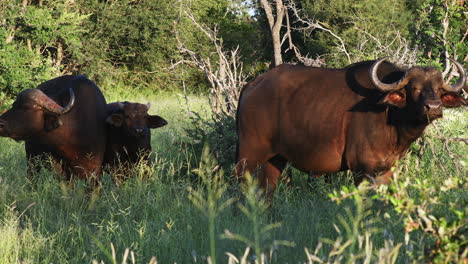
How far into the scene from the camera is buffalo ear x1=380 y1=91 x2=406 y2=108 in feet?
17.7

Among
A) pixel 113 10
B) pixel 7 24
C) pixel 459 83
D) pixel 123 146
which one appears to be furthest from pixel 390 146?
pixel 113 10

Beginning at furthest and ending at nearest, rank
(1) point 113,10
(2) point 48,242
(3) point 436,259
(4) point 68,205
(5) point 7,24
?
1. (1) point 113,10
2. (5) point 7,24
3. (4) point 68,205
4. (2) point 48,242
5. (3) point 436,259

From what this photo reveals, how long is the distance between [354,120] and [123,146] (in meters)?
3.36

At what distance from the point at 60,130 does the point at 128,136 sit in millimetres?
962

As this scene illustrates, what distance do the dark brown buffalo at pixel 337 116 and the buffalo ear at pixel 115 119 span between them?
1878mm

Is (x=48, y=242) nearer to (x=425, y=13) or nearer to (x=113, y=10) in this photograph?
(x=425, y=13)

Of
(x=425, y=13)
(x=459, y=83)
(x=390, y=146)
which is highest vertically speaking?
(x=425, y=13)

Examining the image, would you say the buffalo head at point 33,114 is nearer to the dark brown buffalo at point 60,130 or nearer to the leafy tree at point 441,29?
the dark brown buffalo at point 60,130

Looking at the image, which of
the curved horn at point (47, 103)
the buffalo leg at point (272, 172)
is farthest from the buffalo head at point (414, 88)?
the curved horn at point (47, 103)

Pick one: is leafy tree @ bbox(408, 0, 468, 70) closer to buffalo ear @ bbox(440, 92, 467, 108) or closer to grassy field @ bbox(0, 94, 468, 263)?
grassy field @ bbox(0, 94, 468, 263)

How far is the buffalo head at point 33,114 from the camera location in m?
7.08

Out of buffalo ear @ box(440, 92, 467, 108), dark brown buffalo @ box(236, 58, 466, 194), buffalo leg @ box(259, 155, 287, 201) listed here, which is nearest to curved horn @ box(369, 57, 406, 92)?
dark brown buffalo @ box(236, 58, 466, 194)

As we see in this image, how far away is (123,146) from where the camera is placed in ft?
26.1

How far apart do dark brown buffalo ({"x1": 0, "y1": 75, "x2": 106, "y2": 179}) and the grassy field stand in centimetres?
29
